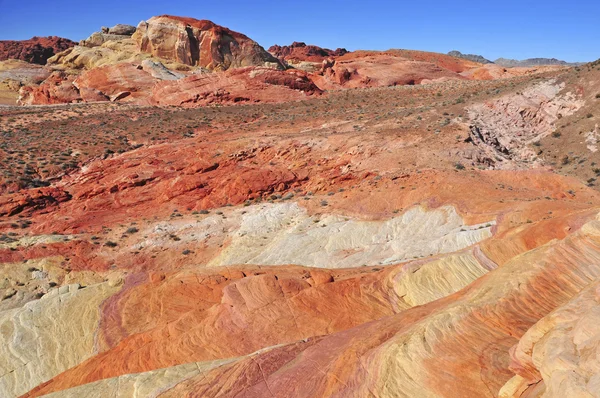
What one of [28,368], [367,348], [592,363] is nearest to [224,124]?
[28,368]

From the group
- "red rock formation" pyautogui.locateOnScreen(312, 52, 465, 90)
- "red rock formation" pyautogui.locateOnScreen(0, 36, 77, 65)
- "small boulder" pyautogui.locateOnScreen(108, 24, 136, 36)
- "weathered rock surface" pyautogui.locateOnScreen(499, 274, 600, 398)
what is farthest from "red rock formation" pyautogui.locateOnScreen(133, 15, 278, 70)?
"weathered rock surface" pyautogui.locateOnScreen(499, 274, 600, 398)

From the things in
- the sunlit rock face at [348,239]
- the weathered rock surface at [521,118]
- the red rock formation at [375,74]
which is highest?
the red rock formation at [375,74]

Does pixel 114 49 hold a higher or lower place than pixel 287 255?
higher

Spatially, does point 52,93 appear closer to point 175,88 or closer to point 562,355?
point 175,88

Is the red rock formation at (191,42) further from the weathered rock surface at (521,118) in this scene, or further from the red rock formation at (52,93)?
the weathered rock surface at (521,118)

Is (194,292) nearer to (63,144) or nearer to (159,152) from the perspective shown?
(159,152)

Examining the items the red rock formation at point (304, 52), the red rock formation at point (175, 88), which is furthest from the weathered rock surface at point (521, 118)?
the red rock formation at point (304, 52)
